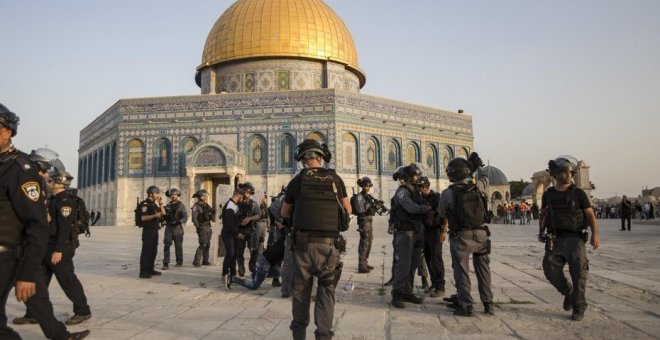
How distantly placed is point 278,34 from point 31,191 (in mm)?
32536

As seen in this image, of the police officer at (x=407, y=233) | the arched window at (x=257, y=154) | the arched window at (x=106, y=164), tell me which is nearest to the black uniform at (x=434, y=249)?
the police officer at (x=407, y=233)

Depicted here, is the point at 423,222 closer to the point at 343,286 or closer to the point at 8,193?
the point at 343,286

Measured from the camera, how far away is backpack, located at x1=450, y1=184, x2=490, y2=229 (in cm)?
535

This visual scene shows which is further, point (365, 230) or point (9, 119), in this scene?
point (365, 230)

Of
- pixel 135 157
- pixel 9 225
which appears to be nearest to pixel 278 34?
pixel 135 157

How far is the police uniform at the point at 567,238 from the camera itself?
16.7 ft

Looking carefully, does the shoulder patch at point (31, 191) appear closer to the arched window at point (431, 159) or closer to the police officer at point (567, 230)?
the police officer at point (567, 230)

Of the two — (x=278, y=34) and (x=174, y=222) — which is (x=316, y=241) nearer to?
(x=174, y=222)

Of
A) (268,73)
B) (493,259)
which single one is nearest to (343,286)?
(493,259)

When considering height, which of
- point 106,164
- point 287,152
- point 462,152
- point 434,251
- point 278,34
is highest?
point 278,34

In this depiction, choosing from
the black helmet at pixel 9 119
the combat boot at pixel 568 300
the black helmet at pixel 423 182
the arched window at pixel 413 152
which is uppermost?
the arched window at pixel 413 152

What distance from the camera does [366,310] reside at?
17.9 ft

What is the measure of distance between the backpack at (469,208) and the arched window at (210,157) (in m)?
25.6

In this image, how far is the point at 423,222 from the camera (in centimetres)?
650
